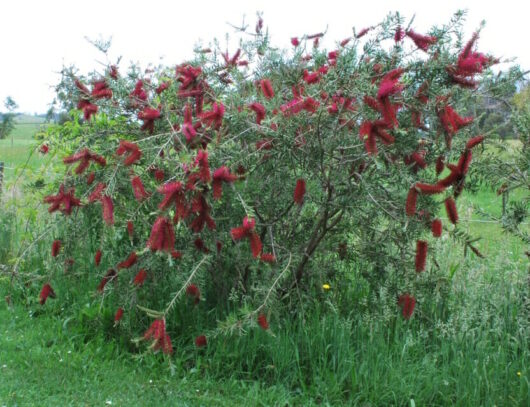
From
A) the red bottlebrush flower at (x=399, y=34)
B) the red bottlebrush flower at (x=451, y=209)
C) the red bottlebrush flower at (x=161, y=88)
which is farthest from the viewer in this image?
the red bottlebrush flower at (x=161, y=88)

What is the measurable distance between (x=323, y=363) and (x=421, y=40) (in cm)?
199

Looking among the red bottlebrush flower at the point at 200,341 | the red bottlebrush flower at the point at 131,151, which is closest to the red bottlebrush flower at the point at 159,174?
the red bottlebrush flower at the point at 131,151

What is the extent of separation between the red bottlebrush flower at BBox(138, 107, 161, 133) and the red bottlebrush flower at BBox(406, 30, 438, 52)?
→ 1579 mm

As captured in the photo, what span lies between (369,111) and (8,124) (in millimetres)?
44759

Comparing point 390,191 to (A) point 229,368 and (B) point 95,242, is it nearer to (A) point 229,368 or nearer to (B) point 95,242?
(A) point 229,368

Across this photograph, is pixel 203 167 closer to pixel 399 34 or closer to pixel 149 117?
pixel 149 117

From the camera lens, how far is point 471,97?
13.1 ft

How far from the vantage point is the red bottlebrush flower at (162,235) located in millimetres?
3139

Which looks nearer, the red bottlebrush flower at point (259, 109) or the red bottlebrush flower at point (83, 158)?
the red bottlebrush flower at point (259, 109)

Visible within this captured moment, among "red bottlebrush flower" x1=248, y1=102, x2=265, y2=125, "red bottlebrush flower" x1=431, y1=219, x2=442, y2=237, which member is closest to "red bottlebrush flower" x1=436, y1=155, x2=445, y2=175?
"red bottlebrush flower" x1=431, y1=219, x2=442, y2=237

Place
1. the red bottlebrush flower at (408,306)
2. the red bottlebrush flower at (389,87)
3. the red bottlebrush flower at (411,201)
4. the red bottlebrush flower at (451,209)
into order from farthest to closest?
the red bottlebrush flower at (408,306) → the red bottlebrush flower at (451,209) → the red bottlebrush flower at (411,201) → the red bottlebrush flower at (389,87)

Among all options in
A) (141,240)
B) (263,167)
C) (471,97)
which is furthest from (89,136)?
(471,97)

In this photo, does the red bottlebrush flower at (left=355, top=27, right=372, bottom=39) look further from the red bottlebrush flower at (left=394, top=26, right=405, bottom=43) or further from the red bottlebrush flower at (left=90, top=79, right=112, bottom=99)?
the red bottlebrush flower at (left=90, top=79, right=112, bottom=99)

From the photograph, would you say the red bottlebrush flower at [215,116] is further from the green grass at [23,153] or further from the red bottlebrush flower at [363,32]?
the green grass at [23,153]
